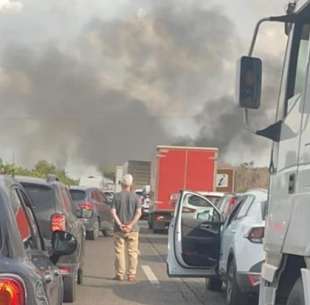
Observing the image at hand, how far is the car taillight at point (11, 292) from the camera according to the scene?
13.8 ft

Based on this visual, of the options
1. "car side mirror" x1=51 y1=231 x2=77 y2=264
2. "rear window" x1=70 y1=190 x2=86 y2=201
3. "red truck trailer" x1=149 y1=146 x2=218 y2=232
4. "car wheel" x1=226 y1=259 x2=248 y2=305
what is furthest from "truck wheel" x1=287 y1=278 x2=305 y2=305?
"red truck trailer" x1=149 y1=146 x2=218 y2=232

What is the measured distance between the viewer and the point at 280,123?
5539mm

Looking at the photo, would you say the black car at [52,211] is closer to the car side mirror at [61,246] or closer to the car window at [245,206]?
the car window at [245,206]

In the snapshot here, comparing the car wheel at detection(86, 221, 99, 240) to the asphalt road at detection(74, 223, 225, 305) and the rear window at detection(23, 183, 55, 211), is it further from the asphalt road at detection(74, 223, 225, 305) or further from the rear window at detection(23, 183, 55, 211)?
the rear window at detection(23, 183, 55, 211)

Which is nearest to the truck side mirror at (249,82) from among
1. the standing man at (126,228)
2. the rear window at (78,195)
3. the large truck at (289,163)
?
the large truck at (289,163)

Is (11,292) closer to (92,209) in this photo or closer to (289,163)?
(289,163)

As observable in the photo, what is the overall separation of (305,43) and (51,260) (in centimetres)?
233

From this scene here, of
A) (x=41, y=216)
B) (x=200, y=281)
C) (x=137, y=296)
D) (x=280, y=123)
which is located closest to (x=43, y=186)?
(x=41, y=216)

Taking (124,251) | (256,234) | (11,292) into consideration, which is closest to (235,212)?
(256,234)

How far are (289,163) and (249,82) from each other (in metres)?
0.66

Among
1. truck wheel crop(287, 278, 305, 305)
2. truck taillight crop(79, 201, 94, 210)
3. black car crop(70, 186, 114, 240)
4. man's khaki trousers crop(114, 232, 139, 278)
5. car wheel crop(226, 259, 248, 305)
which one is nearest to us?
truck wheel crop(287, 278, 305, 305)

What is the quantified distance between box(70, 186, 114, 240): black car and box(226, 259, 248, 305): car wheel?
11.8 m

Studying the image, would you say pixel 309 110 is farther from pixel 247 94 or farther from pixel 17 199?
pixel 17 199

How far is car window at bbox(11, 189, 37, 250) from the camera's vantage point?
16.8 ft
